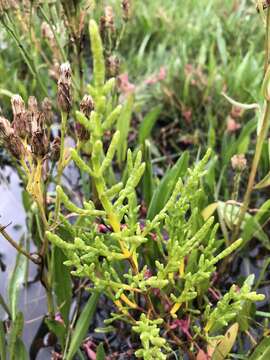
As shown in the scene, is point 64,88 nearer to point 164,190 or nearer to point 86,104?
point 86,104

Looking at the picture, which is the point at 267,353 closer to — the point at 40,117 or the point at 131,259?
the point at 131,259

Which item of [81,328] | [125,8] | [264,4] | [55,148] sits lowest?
[81,328]

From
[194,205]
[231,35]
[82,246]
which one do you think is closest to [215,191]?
[194,205]

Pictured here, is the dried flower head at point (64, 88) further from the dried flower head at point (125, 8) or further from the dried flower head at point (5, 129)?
the dried flower head at point (125, 8)

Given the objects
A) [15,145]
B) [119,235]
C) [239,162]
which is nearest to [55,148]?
[15,145]

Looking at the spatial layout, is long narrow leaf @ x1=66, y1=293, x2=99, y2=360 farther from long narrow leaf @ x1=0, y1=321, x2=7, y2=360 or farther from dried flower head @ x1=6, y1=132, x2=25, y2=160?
dried flower head @ x1=6, y1=132, x2=25, y2=160

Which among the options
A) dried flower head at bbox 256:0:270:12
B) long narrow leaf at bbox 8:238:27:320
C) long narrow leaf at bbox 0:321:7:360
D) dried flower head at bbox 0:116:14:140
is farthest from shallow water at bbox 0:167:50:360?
dried flower head at bbox 256:0:270:12

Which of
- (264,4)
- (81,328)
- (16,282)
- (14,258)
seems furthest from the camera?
(14,258)
